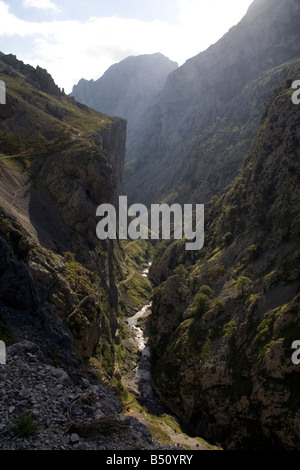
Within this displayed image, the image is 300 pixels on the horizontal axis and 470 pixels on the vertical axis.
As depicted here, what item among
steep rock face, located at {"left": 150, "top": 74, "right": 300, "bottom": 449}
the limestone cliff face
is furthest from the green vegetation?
the limestone cliff face

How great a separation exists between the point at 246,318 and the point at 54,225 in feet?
133

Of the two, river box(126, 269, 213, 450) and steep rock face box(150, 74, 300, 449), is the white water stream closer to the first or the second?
river box(126, 269, 213, 450)

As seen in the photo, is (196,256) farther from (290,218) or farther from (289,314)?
(289,314)

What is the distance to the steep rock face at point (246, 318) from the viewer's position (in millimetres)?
47844

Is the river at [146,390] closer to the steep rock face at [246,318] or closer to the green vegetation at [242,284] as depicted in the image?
the steep rock face at [246,318]

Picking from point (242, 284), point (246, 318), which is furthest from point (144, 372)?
point (242, 284)

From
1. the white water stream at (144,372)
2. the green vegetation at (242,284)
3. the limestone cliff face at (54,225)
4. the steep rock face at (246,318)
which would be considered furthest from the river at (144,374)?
the green vegetation at (242,284)

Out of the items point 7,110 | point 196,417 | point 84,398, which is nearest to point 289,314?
point 196,417

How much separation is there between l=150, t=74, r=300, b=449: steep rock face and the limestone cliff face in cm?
1712

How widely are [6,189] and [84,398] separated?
47.9 metres

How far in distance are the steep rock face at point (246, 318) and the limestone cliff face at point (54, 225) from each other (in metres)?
17.1

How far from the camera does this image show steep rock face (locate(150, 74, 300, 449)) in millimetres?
47844

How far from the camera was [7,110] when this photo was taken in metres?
82.5
